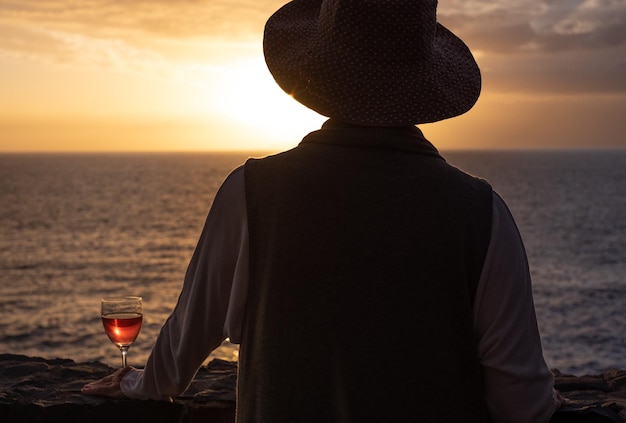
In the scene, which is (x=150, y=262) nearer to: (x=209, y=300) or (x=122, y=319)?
(x=122, y=319)

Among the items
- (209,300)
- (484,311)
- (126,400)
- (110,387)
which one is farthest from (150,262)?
(484,311)

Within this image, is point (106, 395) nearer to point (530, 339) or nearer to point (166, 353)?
point (166, 353)

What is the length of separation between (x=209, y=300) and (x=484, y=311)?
0.68 metres

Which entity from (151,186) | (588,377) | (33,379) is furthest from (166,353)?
(151,186)

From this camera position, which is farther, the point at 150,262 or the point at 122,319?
the point at 150,262

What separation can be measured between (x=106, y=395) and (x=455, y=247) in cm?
121

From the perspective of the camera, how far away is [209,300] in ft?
6.73

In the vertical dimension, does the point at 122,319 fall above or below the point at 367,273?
below

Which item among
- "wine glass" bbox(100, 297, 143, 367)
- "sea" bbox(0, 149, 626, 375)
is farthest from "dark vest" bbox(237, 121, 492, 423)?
"sea" bbox(0, 149, 626, 375)

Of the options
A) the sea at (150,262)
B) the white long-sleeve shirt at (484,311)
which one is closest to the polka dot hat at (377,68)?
the white long-sleeve shirt at (484,311)

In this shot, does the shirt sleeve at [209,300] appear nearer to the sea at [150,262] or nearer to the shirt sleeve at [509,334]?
the shirt sleeve at [509,334]

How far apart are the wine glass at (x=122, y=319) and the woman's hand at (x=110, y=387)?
101mm

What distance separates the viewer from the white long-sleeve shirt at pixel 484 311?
1.92 m

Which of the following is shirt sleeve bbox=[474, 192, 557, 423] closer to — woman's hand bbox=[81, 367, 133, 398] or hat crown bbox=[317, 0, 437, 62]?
hat crown bbox=[317, 0, 437, 62]
